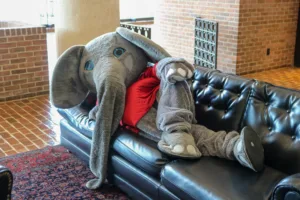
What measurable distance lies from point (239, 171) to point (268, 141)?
1.07 ft

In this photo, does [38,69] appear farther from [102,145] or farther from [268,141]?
[268,141]

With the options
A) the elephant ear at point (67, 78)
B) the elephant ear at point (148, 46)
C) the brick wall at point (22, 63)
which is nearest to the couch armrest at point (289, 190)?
the elephant ear at point (148, 46)

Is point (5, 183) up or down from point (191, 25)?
down

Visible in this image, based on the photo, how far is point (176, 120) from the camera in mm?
2539

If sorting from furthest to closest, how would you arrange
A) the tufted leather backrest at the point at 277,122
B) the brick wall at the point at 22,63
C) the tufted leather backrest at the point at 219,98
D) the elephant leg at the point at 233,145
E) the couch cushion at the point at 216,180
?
the brick wall at the point at 22,63
the tufted leather backrest at the point at 219,98
the tufted leather backrest at the point at 277,122
the elephant leg at the point at 233,145
the couch cushion at the point at 216,180

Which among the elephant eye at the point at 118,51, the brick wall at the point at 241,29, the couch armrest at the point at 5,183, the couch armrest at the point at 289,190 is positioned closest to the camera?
the couch armrest at the point at 289,190

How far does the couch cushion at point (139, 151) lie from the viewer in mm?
2391

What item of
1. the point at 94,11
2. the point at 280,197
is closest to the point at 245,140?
the point at 280,197

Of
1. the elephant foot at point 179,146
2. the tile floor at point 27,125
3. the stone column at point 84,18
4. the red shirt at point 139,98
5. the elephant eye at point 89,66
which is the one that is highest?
the stone column at point 84,18

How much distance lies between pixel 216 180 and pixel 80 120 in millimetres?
1302

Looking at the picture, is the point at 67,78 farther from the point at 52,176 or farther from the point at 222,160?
the point at 222,160

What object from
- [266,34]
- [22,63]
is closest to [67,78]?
[22,63]

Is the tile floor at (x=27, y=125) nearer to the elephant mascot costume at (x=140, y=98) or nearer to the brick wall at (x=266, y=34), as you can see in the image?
the elephant mascot costume at (x=140, y=98)

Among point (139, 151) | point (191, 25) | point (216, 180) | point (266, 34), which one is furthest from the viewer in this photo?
point (191, 25)
